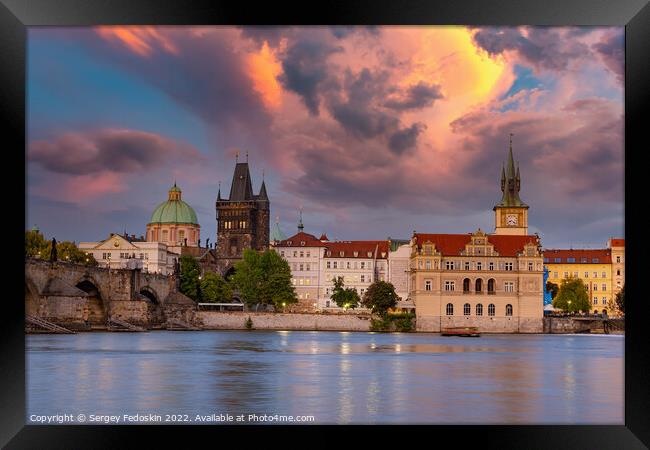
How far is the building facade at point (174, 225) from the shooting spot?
7956 centimetres

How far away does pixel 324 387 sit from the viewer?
47.8 ft

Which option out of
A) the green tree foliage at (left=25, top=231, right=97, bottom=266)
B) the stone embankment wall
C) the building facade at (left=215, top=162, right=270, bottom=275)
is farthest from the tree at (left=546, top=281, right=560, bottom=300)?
the green tree foliage at (left=25, top=231, right=97, bottom=266)

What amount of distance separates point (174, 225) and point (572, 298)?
36.4 metres

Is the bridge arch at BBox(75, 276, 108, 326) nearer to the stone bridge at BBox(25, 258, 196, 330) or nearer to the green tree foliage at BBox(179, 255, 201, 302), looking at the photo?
the stone bridge at BBox(25, 258, 196, 330)

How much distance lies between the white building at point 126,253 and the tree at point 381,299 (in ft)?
62.3

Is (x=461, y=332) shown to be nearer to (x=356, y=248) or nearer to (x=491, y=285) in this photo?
(x=491, y=285)

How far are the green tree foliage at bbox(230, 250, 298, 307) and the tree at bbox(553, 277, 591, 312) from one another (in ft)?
52.5

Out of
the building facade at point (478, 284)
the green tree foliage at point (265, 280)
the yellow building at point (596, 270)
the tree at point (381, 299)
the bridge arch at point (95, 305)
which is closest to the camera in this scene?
the bridge arch at point (95, 305)

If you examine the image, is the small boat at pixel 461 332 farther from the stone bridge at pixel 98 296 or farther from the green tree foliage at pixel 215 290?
the green tree foliage at pixel 215 290

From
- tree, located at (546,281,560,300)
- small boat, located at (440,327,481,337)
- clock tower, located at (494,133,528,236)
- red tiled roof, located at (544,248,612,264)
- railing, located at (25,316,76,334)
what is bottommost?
small boat, located at (440,327,481,337)

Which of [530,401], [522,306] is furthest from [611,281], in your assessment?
[530,401]

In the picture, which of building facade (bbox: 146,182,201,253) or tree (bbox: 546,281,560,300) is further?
building facade (bbox: 146,182,201,253)

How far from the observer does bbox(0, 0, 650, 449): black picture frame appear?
7.93 metres
